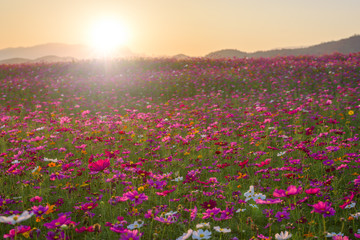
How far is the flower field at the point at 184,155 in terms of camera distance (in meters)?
2.42

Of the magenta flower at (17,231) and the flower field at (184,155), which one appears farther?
the flower field at (184,155)

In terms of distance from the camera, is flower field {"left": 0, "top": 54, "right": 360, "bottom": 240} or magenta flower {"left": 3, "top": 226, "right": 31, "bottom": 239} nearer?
magenta flower {"left": 3, "top": 226, "right": 31, "bottom": 239}

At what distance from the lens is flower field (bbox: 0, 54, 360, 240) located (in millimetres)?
2424

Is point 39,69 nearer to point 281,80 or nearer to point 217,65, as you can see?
point 217,65

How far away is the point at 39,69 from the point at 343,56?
1984 cm

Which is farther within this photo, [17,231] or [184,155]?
[184,155]

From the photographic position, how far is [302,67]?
1309 centimetres

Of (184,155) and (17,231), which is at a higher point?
(17,231)

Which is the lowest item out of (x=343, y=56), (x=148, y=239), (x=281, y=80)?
(x=148, y=239)

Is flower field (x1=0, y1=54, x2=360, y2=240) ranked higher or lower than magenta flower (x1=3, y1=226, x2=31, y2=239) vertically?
lower

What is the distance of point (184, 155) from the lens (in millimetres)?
4750

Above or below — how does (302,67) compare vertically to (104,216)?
above

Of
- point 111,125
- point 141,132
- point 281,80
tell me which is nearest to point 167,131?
point 141,132

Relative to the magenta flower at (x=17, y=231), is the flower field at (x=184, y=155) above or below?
below
